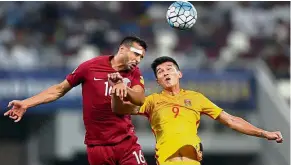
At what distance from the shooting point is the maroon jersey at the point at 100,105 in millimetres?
9391

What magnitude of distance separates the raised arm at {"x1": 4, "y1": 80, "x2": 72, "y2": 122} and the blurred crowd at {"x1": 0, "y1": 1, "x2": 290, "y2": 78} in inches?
359

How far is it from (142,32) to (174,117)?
10.6m

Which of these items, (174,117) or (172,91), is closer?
(174,117)

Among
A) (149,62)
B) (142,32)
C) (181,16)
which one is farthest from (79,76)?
(142,32)

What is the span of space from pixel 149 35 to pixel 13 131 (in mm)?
3823

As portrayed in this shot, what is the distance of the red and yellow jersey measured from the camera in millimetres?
9602

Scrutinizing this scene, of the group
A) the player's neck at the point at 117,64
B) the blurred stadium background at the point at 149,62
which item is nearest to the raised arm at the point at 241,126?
the player's neck at the point at 117,64

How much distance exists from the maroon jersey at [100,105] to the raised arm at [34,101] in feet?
0.57

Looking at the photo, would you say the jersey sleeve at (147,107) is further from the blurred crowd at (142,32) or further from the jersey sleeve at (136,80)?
the blurred crowd at (142,32)

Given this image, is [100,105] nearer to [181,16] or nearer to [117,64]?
[117,64]

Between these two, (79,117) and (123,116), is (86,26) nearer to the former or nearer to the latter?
(79,117)

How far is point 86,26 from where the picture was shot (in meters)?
20.8

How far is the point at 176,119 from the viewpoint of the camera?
971 cm

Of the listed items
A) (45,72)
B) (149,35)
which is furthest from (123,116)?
(149,35)
